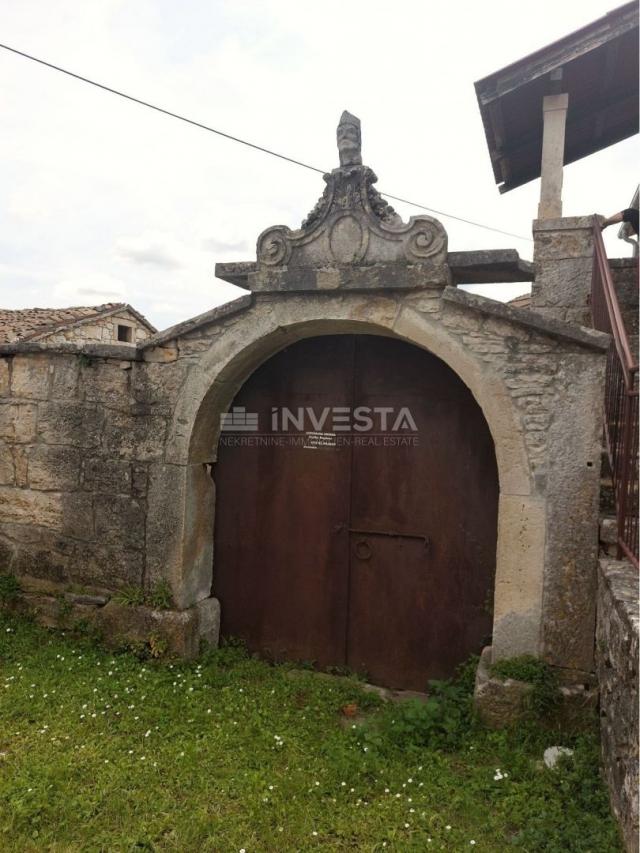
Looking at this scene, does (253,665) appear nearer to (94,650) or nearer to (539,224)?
(94,650)

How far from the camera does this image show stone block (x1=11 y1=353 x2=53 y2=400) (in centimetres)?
443

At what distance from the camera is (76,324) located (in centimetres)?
1248

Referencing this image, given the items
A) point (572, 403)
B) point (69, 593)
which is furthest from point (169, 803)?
point (572, 403)

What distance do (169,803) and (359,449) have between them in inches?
90.0

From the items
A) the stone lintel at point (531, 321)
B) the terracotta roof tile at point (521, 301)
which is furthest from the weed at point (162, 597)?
the terracotta roof tile at point (521, 301)

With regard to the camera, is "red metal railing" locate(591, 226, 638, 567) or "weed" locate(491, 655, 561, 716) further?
"weed" locate(491, 655, 561, 716)

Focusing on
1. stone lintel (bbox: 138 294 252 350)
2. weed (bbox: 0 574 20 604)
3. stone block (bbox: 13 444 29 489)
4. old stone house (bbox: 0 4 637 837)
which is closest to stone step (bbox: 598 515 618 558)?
old stone house (bbox: 0 4 637 837)

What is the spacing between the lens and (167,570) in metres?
4.07

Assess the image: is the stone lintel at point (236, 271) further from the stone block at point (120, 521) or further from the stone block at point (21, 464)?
the stone block at point (21, 464)

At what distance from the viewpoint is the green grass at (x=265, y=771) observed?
246 cm

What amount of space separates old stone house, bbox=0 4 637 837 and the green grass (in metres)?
0.38

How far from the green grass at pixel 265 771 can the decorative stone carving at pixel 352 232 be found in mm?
2624

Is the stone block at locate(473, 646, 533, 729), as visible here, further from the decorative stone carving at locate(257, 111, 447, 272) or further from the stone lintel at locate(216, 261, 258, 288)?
the stone lintel at locate(216, 261, 258, 288)

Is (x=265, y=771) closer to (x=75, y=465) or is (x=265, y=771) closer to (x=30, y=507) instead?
(x=75, y=465)
